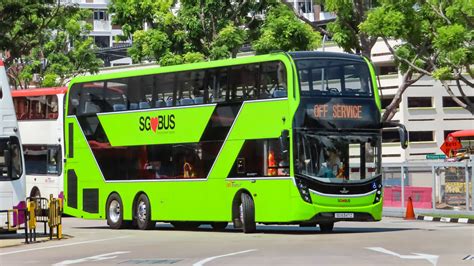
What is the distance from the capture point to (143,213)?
105ft

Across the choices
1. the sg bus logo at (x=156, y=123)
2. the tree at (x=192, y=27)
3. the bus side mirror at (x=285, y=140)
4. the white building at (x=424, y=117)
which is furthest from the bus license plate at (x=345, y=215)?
the white building at (x=424, y=117)

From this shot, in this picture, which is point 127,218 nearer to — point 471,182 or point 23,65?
point 471,182

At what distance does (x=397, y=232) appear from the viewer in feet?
90.7

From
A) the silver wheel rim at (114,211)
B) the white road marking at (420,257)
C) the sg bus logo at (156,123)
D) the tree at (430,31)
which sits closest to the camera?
the white road marking at (420,257)

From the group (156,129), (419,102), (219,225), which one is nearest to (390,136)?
(419,102)

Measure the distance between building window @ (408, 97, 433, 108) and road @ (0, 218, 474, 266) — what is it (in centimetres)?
5211

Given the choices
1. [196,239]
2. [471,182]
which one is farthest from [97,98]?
[471,182]

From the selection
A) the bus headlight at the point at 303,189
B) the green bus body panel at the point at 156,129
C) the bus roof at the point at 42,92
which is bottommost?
the bus headlight at the point at 303,189

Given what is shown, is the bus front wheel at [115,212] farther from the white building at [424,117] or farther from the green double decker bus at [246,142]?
the white building at [424,117]

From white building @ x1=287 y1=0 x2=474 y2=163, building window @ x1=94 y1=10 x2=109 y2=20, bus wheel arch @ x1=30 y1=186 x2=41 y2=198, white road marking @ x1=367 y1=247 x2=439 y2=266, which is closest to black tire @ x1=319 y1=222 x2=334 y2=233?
white road marking @ x1=367 y1=247 x2=439 y2=266

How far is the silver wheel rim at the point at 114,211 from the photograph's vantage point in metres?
32.9

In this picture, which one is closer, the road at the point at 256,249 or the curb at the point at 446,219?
the road at the point at 256,249

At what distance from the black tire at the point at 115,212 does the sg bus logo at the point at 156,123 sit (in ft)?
8.09

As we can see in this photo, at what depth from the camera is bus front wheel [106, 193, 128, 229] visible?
107 feet
